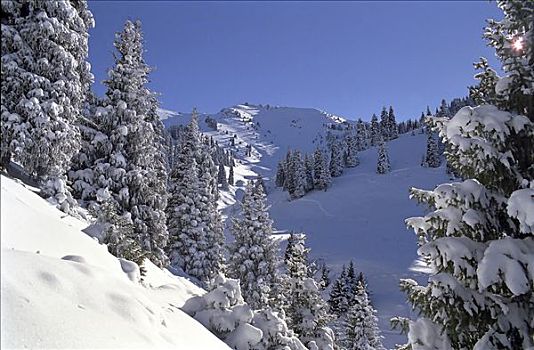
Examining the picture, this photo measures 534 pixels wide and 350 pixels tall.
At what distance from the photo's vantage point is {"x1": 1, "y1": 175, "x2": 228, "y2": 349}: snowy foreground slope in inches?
167

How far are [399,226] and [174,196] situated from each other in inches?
2306

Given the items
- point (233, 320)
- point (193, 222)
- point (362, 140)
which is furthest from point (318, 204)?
point (233, 320)

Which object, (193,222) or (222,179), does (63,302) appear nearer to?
(193,222)

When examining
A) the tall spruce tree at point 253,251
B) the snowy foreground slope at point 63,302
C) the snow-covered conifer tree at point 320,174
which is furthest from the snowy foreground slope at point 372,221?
the snowy foreground slope at point 63,302

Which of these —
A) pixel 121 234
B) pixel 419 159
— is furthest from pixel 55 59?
pixel 419 159

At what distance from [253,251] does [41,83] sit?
21.2 m

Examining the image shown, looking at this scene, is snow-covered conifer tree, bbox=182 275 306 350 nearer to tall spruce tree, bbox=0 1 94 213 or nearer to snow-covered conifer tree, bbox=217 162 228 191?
tall spruce tree, bbox=0 1 94 213

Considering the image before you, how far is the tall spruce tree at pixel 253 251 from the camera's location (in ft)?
91.2

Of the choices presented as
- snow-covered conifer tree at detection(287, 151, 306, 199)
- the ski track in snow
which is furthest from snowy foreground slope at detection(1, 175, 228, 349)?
snow-covered conifer tree at detection(287, 151, 306, 199)

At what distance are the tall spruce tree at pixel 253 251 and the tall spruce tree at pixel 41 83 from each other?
14394 mm

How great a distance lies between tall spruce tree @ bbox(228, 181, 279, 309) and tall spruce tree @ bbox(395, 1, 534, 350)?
20.6 metres

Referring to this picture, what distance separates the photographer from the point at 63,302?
509cm

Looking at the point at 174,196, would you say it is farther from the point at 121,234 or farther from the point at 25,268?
the point at 25,268

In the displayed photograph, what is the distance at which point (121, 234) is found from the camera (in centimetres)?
1354
